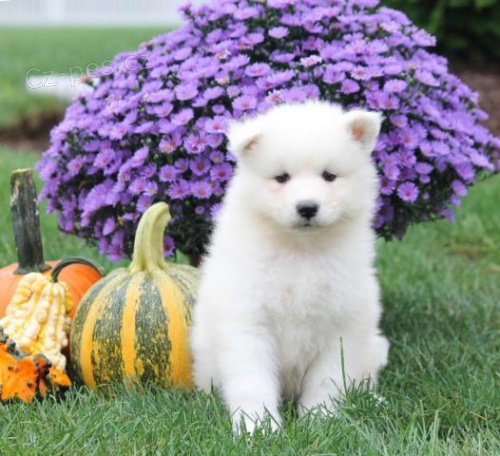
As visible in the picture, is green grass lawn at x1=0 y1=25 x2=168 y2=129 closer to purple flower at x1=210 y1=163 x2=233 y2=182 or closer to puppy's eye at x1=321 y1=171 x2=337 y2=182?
purple flower at x1=210 y1=163 x2=233 y2=182

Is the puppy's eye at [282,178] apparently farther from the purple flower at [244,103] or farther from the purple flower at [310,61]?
the purple flower at [310,61]

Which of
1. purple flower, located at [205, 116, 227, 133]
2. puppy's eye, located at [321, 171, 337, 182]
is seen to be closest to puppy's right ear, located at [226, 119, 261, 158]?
puppy's eye, located at [321, 171, 337, 182]

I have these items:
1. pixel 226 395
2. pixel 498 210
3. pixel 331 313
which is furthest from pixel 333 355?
pixel 498 210

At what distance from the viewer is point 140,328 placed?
12.3 ft

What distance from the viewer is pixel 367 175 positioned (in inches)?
133

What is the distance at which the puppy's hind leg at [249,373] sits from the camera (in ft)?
10.5

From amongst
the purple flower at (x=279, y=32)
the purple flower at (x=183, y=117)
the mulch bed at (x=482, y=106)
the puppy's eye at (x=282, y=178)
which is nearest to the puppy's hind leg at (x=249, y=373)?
the puppy's eye at (x=282, y=178)

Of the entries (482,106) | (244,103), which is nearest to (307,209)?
(244,103)

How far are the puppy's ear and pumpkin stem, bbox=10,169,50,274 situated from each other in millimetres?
1701

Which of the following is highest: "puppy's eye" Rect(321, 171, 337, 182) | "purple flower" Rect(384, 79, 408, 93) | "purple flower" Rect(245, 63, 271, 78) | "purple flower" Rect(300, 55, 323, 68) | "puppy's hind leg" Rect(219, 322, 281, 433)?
"purple flower" Rect(300, 55, 323, 68)

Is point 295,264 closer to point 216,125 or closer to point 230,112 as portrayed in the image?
point 216,125

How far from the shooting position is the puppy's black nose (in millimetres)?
3086

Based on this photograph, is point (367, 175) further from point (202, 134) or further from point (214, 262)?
point (202, 134)

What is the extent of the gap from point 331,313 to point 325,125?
0.74 m
